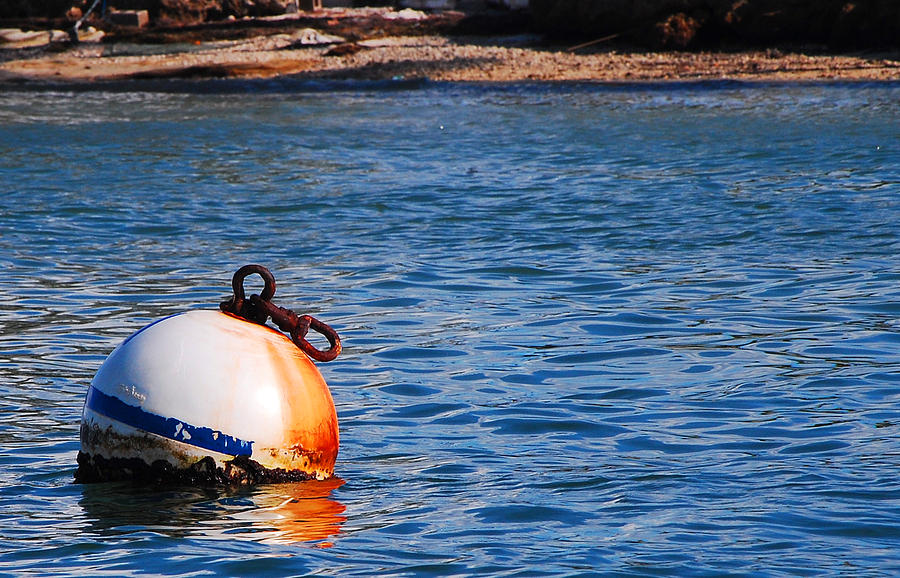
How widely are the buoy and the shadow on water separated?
0.21 feet

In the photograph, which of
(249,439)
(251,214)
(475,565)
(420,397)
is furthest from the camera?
(251,214)

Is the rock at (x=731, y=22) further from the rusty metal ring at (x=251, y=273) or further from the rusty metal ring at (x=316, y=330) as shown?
the rusty metal ring at (x=251, y=273)

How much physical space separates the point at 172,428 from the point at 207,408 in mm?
164

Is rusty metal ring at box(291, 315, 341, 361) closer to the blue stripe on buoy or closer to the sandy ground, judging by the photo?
the blue stripe on buoy

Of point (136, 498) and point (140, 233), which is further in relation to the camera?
point (140, 233)

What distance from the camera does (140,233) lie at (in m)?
12.3

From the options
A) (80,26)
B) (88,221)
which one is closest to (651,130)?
(88,221)

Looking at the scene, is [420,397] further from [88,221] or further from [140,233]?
[88,221]

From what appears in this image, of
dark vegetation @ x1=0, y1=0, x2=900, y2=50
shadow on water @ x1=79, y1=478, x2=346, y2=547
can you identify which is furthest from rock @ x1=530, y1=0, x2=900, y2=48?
shadow on water @ x1=79, y1=478, x2=346, y2=547

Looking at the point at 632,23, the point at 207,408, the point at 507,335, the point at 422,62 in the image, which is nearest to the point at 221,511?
the point at 207,408

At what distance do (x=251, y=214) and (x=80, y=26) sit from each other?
22.8m

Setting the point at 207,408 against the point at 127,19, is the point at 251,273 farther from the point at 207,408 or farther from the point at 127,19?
the point at 127,19

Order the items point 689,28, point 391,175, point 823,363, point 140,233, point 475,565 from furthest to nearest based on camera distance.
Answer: point 689,28 → point 391,175 → point 140,233 → point 823,363 → point 475,565

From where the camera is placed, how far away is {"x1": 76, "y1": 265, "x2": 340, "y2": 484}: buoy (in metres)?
5.03
